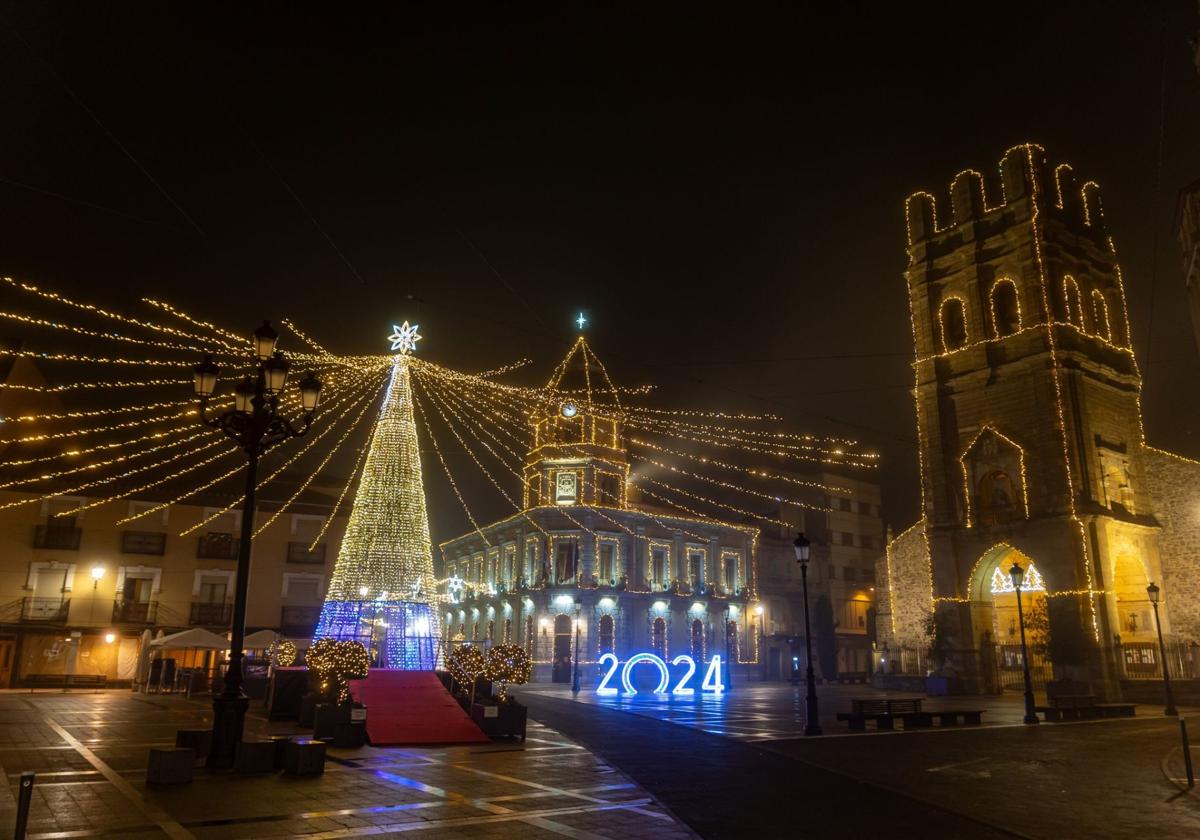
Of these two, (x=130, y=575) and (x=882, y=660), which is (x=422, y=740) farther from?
(x=882, y=660)

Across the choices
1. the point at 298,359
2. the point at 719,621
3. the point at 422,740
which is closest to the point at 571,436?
the point at 719,621

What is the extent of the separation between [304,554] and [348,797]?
34827 mm

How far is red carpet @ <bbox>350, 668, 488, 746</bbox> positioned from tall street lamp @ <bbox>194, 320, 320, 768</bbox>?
4.05 m

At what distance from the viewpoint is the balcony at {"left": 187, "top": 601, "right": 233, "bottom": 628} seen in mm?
39094

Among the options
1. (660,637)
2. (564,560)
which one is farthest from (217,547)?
(660,637)

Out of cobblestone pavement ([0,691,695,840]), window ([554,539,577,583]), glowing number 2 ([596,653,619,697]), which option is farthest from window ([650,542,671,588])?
cobblestone pavement ([0,691,695,840])

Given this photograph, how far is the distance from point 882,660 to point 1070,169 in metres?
24.1

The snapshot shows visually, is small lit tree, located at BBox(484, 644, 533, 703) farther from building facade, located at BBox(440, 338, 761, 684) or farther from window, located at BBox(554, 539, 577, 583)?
window, located at BBox(554, 539, 577, 583)

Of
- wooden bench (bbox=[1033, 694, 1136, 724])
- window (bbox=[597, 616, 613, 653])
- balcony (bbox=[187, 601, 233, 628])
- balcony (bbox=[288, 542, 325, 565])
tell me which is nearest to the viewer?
wooden bench (bbox=[1033, 694, 1136, 724])

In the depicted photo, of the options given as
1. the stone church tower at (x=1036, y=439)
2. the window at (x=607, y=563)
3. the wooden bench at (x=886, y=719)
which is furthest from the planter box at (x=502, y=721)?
the window at (x=607, y=563)

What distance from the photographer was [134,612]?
37.8m

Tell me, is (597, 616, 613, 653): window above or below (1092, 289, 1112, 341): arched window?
below

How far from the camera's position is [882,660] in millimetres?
41781

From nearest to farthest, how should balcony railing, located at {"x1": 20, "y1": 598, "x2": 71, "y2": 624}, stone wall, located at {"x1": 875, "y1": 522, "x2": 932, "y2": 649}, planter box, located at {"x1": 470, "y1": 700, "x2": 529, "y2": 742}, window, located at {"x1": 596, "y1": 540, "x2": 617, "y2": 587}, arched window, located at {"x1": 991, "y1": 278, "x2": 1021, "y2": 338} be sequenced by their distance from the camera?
planter box, located at {"x1": 470, "y1": 700, "x2": 529, "y2": 742} → arched window, located at {"x1": 991, "y1": 278, "x2": 1021, "y2": 338} → balcony railing, located at {"x1": 20, "y1": 598, "x2": 71, "y2": 624} → stone wall, located at {"x1": 875, "y1": 522, "x2": 932, "y2": 649} → window, located at {"x1": 596, "y1": 540, "x2": 617, "y2": 587}
